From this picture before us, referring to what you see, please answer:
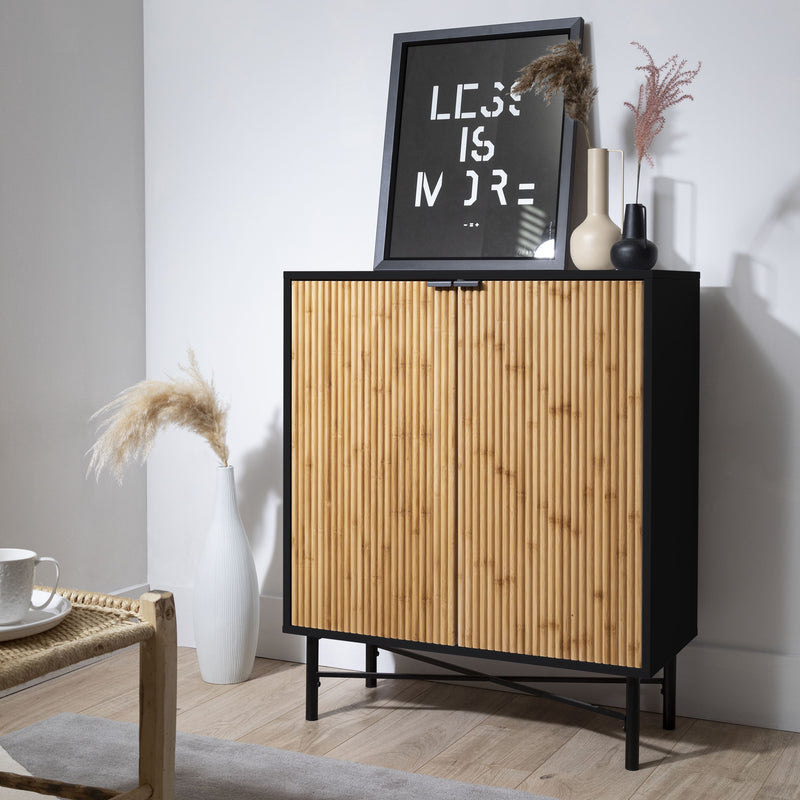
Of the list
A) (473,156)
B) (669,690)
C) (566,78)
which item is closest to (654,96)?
(566,78)

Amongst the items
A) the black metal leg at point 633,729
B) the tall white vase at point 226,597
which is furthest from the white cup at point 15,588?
the black metal leg at point 633,729

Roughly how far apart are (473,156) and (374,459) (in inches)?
34.9

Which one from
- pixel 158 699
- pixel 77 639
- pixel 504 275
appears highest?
pixel 504 275

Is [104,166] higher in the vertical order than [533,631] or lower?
higher

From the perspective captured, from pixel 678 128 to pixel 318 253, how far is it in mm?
1098

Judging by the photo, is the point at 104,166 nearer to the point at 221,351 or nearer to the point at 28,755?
the point at 221,351

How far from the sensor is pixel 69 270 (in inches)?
124

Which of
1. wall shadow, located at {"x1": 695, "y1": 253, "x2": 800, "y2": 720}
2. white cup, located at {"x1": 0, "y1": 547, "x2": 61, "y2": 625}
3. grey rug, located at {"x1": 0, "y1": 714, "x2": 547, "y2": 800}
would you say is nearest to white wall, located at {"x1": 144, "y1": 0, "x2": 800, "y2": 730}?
wall shadow, located at {"x1": 695, "y1": 253, "x2": 800, "y2": 720}

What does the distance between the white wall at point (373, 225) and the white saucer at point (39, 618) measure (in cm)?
145

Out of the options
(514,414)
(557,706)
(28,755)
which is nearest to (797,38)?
(514,414)

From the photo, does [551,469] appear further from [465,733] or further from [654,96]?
[654,96]

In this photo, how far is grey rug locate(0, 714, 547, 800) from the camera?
2.24 meters

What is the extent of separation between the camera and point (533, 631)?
244 centimetres

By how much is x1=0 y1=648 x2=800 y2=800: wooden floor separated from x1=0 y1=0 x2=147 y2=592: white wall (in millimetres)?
500
